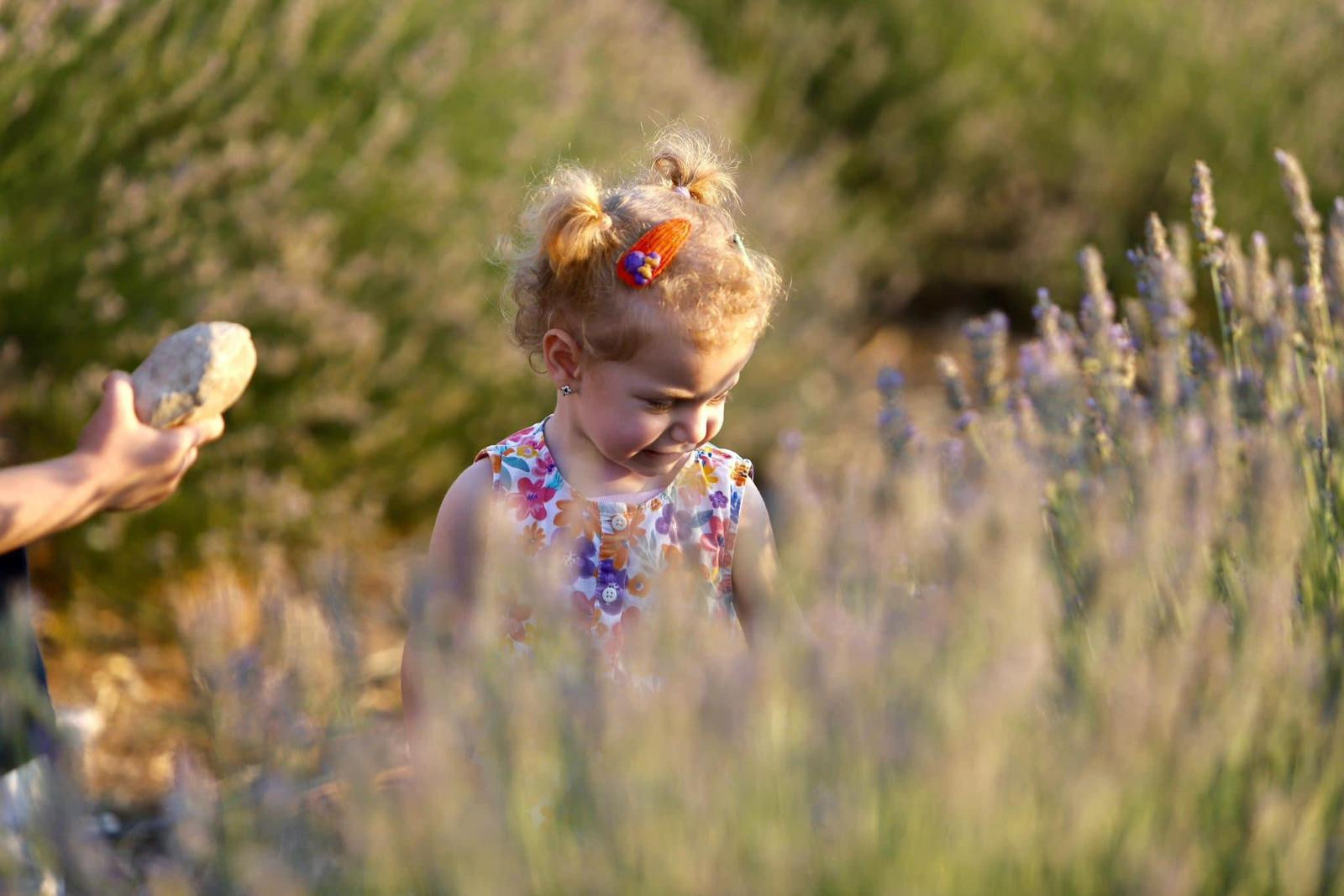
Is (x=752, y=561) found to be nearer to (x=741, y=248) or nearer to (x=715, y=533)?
(x=715, y=533)

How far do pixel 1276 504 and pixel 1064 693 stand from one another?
0.35 m

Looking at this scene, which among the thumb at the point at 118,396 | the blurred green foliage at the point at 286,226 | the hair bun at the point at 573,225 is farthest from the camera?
the blurred green foliage at the point at 286,226

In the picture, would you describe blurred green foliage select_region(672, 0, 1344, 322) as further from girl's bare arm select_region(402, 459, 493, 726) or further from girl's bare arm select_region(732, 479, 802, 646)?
girl's bare arm select_region(402, 459, 493, 726)

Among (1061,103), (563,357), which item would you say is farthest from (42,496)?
(1061,103)

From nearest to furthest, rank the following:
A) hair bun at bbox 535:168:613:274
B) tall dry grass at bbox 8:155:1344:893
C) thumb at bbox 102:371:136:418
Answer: tall dry grass at bbox 8:155:1344:893 → thumb at bbox 102:371:136:418 → hair bun at bbox 535:168:613:274

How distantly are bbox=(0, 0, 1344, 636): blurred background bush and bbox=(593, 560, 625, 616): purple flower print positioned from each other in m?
0.61

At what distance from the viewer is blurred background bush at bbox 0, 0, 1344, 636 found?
3283 millimetres

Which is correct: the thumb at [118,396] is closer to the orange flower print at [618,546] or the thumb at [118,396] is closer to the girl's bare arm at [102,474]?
the girl's bare arm at [102,474]

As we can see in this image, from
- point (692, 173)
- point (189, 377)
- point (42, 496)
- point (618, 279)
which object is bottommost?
point (42, 496)

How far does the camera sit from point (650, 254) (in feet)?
6.04

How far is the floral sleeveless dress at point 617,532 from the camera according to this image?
6.39 feet

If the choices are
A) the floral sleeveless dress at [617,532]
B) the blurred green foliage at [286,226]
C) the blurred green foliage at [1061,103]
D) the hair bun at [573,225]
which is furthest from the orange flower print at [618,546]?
the blurred green foliage at [1061,103]

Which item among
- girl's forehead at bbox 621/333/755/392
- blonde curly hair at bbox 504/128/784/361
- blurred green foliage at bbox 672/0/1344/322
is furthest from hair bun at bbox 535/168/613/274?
blurred green foliage at bbox 672/0/1344/322

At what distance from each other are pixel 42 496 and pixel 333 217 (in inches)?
82.6
